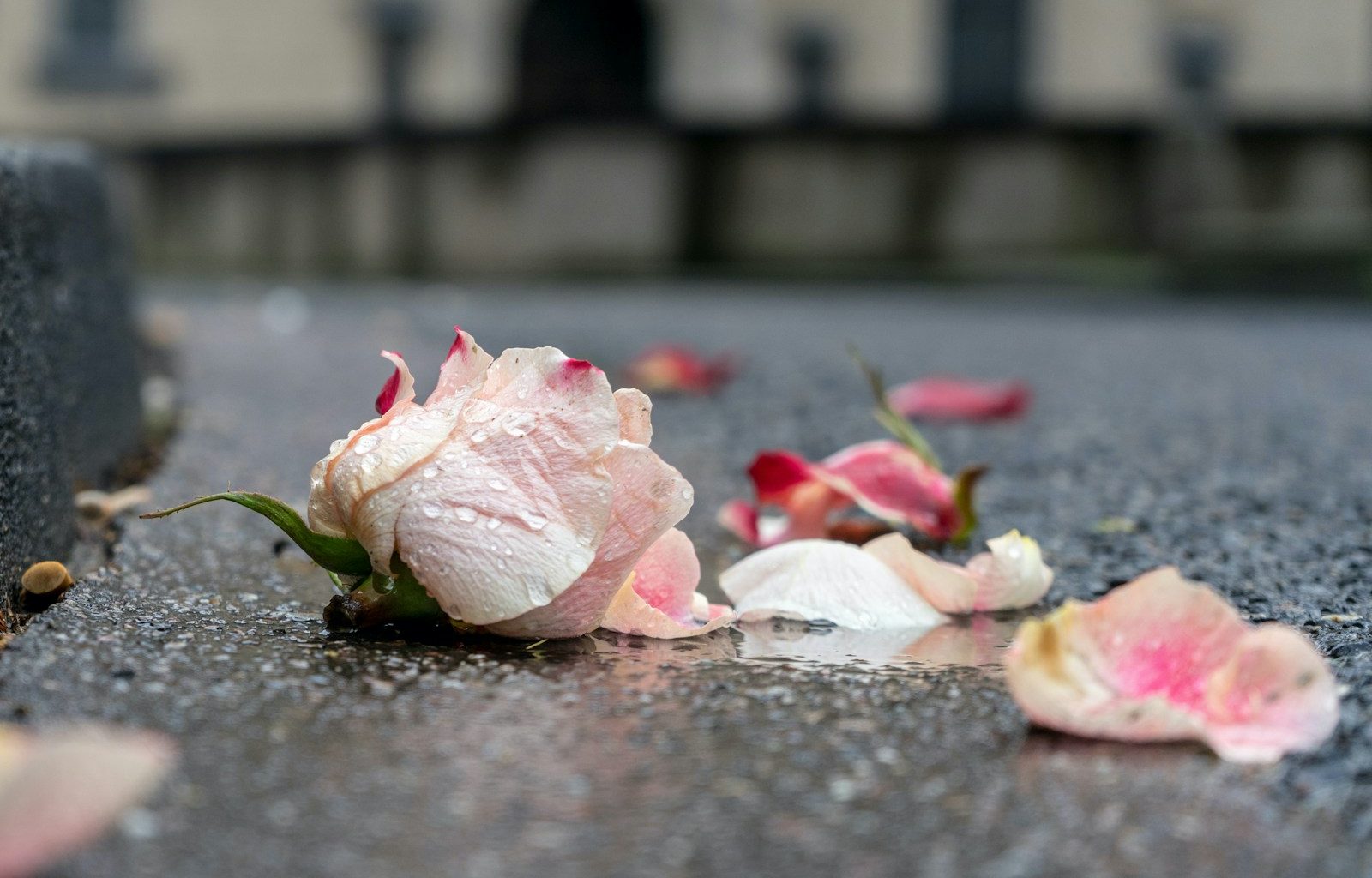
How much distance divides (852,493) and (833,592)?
18 cm

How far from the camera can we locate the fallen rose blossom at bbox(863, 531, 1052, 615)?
130 cm

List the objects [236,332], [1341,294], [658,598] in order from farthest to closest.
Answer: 1. [1341,294]
2. [236,332]
3. [658,598]

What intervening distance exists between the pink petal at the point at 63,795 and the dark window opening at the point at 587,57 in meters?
15.8

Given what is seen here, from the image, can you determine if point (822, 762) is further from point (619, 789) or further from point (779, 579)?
point (779, 579)

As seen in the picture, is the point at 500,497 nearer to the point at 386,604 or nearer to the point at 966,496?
the point at 386,604

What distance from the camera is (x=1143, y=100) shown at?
16297 millimetres

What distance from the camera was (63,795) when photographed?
66 cm

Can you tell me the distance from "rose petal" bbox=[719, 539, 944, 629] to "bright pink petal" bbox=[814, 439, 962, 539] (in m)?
0.23

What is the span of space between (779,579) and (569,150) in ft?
26.1

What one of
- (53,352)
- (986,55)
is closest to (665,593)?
(53,352)

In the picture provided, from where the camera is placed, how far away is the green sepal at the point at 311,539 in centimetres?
104

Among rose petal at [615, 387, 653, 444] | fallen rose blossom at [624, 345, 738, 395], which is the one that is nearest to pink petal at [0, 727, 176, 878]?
rose petal at [615, 387, 653, 444]

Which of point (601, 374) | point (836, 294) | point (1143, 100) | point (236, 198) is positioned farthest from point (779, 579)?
point (1143, 100)

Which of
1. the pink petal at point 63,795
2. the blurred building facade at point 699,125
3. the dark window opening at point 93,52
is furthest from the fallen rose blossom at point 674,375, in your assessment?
the dark window opening at point 93,52
